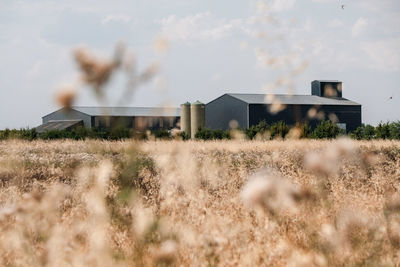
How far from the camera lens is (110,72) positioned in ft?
5.95

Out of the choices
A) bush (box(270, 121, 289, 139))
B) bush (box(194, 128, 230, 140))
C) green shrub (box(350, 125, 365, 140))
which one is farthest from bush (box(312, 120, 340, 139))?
bush (box(194, 128, 230, 140))

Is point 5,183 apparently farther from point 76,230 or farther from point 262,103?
point 262,103

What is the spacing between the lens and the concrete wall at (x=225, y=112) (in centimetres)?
3981

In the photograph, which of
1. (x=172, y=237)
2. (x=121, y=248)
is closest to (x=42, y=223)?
(x=121, y=248)

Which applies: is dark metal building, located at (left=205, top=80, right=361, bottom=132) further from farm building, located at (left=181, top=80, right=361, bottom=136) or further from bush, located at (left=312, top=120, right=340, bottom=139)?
bush, located at (left=312, top=120, right=340, bottom=139)

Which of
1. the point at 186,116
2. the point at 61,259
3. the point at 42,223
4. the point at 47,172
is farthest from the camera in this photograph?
the point at 186,116

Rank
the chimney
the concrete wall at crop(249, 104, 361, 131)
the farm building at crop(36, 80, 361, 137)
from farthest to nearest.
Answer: the chimney < the concrete wall at crop(249, 104, 361, 131) < the farm building at crop(36, 80, 361, 137)

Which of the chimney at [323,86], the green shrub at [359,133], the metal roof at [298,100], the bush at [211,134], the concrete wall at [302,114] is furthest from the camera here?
the chimney at [323,86]

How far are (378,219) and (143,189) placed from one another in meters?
5.22

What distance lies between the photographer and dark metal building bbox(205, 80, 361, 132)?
3909 cm

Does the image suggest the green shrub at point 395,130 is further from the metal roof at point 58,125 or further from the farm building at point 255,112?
the metal roof at point 58,125

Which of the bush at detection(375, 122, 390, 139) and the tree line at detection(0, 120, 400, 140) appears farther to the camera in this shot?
the bush at detection(375, 122, 390, 139)

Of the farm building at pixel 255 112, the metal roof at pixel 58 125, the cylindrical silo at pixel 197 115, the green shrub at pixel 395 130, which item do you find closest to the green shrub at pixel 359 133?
the green shrub at pixel 395 130

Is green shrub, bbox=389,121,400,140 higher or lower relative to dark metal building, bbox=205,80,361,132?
lower
